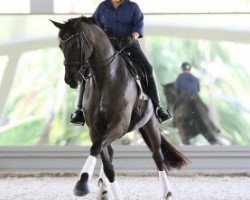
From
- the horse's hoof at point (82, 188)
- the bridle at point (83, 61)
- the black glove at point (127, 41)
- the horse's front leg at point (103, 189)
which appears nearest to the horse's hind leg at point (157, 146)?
the horse's front leg at point (103, 189)

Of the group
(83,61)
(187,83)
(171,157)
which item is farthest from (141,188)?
(83,61)

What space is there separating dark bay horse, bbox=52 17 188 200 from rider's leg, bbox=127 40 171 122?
8.6 inches

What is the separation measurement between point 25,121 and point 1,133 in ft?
1.29

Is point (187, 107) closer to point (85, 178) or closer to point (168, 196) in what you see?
point (168, 196)

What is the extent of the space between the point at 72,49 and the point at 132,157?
12.9 feet

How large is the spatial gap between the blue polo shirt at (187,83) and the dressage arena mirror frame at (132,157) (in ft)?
1.87

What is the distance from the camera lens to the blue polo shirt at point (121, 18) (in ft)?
13.6

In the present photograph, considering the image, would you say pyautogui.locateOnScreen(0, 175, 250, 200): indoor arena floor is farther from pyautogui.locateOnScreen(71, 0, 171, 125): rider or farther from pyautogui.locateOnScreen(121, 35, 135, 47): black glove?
pyautogui.locateOnScreen(121, 35, 135, 47): black glove

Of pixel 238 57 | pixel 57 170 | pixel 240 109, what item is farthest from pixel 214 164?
pixel 57 170

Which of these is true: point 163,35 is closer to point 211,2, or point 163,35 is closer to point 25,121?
point 211,2

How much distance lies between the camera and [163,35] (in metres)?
7.16

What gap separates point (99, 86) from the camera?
3.81 m

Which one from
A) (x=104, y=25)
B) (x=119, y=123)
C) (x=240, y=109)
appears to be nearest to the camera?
(x=119, y=123)

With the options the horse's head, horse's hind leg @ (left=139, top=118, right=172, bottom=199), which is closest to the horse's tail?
horse's hind leg @ (left=139, top=118, right=172, bottom=199)
